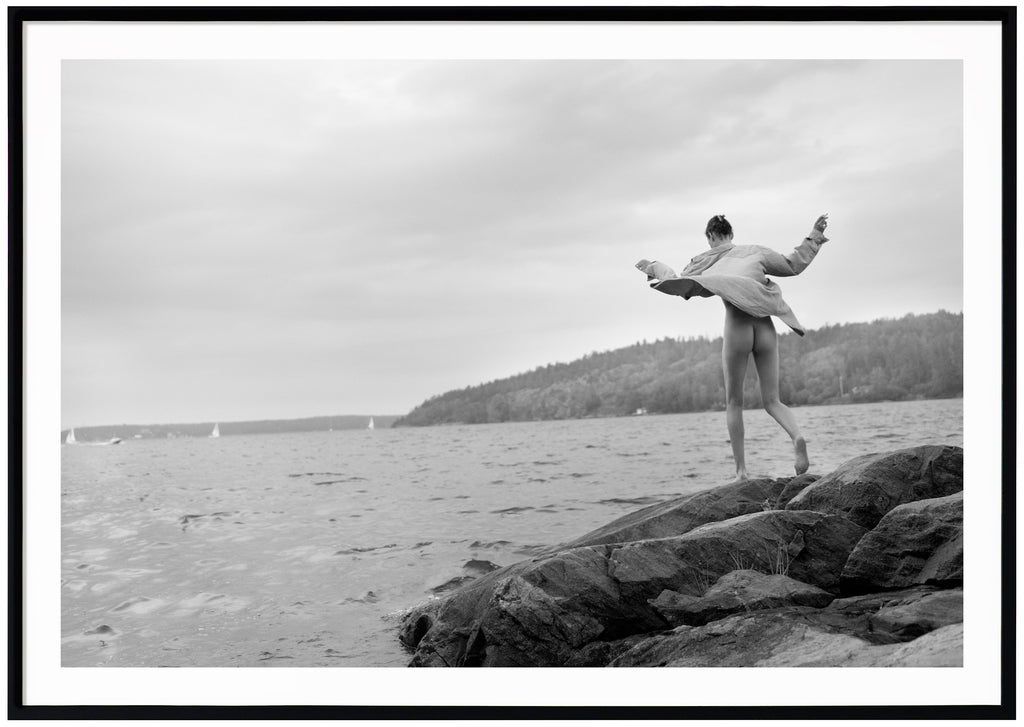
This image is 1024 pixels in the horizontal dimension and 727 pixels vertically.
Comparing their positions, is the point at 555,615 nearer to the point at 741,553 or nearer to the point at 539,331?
the point at 741,553

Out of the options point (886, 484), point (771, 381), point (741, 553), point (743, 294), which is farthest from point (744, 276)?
point (741, 553)

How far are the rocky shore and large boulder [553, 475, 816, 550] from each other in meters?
0.65

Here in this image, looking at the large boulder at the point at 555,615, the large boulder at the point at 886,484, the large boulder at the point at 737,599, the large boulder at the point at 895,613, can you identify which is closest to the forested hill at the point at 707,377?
the large boulder at the point at 886,484

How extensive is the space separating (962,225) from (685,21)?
189 cm

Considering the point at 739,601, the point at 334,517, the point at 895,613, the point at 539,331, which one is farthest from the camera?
the point at 334,517

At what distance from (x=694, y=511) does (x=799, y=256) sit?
1.76 m

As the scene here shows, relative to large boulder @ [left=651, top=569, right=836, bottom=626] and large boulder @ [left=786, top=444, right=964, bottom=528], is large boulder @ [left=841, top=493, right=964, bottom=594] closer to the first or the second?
large boulder @ [left=651, top=569, right=836, bottom=626]

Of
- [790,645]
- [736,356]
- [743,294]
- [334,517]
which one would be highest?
[743,294]

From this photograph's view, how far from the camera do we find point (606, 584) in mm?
3674

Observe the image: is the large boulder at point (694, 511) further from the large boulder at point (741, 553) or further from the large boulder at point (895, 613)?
the large boulder at point (895, 613)
